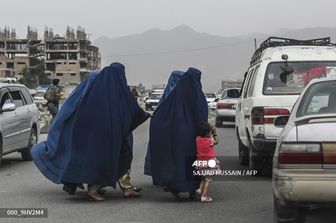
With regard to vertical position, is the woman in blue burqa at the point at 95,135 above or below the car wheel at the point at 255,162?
above

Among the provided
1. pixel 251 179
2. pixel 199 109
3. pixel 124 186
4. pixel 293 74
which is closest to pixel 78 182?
pixel 124 186

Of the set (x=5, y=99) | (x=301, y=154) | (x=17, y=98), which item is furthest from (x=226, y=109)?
(x=301, y=154)

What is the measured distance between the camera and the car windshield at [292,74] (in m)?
9.70

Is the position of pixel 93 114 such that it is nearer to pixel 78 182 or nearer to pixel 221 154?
pixel 78 182

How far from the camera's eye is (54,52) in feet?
588

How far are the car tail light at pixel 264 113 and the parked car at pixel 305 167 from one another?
348 cm

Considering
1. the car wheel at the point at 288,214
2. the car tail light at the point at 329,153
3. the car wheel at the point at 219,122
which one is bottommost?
the car wheel at the point at 219,122

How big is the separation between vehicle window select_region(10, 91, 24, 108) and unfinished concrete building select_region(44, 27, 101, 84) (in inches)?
6114

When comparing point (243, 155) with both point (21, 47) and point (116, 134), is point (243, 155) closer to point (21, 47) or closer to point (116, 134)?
point (116, 134)

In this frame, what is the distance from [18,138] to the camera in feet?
43.1

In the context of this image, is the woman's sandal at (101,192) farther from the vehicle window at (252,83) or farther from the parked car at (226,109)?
the parked car at (226,109)

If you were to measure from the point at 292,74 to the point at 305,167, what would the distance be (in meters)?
4.81

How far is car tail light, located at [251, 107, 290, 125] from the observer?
937cm

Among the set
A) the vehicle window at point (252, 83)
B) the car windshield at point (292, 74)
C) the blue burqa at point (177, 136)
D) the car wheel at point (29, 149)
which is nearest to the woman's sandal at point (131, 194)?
the blue burqa at point (177, 136)
